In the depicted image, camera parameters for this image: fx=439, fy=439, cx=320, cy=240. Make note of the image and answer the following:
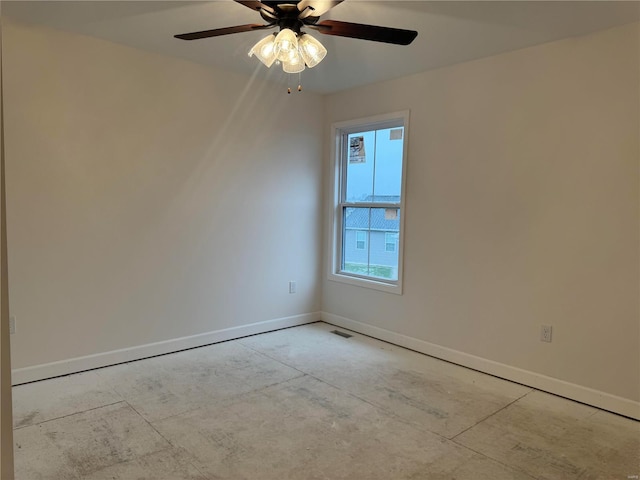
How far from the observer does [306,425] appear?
8.34ft

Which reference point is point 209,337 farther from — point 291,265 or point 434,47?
point 434,47

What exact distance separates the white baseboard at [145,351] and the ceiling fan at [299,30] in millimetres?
2435

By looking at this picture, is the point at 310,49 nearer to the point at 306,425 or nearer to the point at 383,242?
the point at 306,425

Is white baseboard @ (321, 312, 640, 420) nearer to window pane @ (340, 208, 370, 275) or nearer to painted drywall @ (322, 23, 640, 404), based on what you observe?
painted drywall @ (322, 23, 640, 404)

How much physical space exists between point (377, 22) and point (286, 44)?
34.6 inches

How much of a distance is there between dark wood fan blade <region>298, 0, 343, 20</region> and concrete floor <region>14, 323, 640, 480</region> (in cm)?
217

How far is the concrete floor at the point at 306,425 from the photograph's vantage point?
7.03 feet

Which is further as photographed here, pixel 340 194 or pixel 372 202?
pixel 340 194

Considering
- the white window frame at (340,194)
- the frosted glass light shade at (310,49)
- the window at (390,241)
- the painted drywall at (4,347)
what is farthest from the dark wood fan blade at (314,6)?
the window at (390,241)

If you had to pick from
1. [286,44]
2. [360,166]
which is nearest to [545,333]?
[360,166]

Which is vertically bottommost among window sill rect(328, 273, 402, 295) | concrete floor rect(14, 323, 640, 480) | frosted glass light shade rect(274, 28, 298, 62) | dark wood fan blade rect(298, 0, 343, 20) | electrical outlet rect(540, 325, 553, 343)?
concrete floor rect(14, 323, 640, 480)

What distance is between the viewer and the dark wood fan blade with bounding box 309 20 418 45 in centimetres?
206

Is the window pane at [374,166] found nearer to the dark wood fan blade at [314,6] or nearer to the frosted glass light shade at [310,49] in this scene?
the frosted glass light shade at [310,49]

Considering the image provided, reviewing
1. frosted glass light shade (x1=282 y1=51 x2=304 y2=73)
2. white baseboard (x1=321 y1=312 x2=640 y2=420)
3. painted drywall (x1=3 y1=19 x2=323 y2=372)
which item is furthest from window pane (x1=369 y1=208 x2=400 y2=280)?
frosted glass light shade (x1=282 y1=51 x2=304 y2=73)
